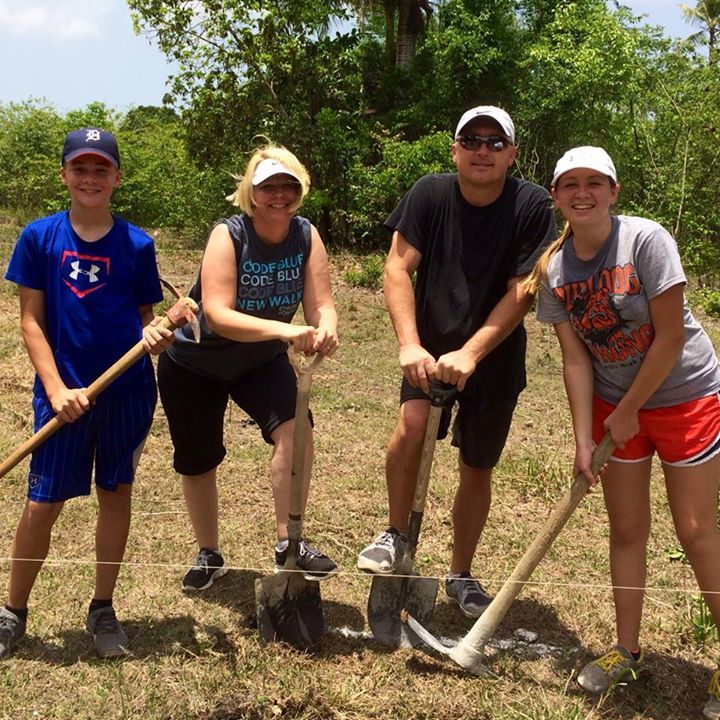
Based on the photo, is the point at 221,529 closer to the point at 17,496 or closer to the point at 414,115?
the point at 17,496

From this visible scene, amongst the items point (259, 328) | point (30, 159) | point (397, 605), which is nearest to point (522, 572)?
point (397, 605)

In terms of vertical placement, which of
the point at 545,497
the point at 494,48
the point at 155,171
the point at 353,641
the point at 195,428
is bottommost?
the point at 353,641

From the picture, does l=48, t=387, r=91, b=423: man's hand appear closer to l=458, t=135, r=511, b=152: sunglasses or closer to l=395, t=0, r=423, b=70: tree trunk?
l=458, t=135, r=511, b=152: sunglasses

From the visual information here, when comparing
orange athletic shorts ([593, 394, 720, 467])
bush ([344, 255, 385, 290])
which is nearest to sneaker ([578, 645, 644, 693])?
orange athletic shorts ([593, 394, 720, 467])

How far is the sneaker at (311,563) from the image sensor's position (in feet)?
10.3

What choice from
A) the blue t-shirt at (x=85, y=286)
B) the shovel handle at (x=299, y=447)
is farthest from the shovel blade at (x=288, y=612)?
the blue t-shirt at (x=85, y=286)

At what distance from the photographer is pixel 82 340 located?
9.64 ft

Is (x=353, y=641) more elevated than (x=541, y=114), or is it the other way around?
(x=541, y=114)

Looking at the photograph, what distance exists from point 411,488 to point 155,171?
17233mm

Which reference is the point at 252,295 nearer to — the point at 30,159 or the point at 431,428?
the point at 431,428

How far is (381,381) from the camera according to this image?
742 cm

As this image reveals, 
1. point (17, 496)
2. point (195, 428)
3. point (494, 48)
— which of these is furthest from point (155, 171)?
point (195, 428)

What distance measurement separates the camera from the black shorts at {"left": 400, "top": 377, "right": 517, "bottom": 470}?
130 inches

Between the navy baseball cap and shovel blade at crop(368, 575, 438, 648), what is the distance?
193cm
